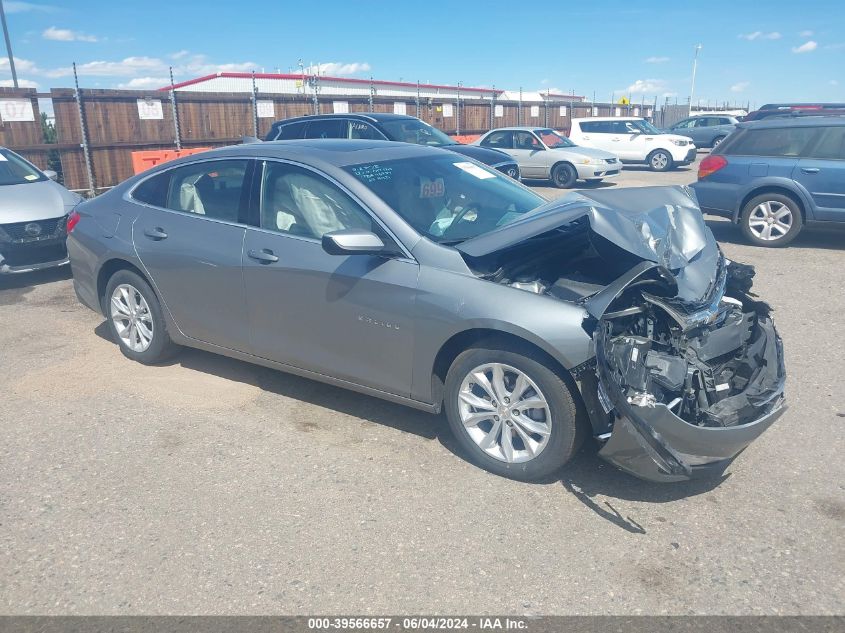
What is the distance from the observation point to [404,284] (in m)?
A: 3.96

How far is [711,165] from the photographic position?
10117 millimetres

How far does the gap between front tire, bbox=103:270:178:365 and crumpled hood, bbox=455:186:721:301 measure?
8.48 feet

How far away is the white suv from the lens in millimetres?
22281

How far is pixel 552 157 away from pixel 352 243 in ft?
48.8

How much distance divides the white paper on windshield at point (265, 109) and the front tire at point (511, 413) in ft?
56.4

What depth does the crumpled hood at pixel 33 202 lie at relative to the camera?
777 centimetres

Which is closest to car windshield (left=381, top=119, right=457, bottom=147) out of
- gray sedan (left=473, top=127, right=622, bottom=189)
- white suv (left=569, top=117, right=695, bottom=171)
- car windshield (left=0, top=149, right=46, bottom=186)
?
gray sedan (left=473, top=127, right=622, bottom=189)

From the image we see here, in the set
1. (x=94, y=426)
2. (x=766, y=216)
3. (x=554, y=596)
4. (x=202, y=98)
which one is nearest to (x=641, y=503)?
(x=554, y=596)

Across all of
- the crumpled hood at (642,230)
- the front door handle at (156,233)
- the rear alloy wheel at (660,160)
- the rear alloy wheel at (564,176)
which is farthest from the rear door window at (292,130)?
the rear alloy wheel at (660,160)

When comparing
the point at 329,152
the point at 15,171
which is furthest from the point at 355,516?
the point at 15,171

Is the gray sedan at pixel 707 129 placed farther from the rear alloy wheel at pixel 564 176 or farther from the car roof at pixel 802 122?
the car roof at pixel 802 122

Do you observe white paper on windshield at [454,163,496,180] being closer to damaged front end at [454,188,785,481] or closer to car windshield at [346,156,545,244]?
car windshield at [346,156,545,244]

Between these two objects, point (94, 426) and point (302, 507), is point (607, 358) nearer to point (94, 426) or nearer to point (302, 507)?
point (302, 507)

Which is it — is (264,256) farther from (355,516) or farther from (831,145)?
(831,145)
